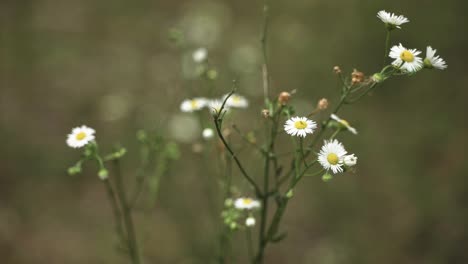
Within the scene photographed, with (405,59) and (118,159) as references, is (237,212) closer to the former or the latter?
(118,159)

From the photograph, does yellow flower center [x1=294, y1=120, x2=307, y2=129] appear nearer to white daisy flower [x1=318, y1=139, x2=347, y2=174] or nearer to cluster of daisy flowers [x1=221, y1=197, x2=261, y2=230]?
white daisy flower [x1=318, y1=139, x2=347, y2=174]

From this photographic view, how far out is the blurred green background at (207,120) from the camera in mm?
→ 2678

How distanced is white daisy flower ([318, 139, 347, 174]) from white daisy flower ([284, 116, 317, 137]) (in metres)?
0.06

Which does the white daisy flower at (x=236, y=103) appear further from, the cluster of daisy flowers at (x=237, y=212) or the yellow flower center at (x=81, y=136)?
the yellow flower center at (x=81, y=136)

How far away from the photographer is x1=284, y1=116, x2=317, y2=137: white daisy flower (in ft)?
3.98

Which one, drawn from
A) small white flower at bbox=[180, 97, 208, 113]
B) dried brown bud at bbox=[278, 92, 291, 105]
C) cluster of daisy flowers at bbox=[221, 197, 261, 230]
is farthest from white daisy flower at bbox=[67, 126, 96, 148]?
dried brown bud at bbox=[278, 92, 291, 105]

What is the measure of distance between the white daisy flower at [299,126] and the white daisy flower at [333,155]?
0.06 m

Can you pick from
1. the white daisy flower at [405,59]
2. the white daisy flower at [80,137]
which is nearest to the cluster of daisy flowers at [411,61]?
the white daisy flower at [405,59]

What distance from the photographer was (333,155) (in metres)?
1.24

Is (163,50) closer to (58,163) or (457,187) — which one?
(58,163)

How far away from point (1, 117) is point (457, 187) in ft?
11.1

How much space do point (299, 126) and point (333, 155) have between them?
0.43ft

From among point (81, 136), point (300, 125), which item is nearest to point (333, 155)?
point (300, 125)

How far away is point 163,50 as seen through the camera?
4137 millimetres
